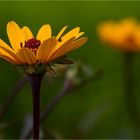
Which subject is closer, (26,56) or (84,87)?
(26,56)

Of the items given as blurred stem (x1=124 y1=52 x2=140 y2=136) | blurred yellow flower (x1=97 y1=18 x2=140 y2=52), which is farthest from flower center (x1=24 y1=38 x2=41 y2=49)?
blurred yellow flower (x1=97 y1=18 x2=140 y2=52)

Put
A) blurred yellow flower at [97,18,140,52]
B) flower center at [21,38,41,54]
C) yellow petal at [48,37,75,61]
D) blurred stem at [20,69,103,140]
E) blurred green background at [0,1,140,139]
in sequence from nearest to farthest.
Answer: yellow petal at [48,37,75,61] → flower center at [21,38,41,54] → blurred stem at [20,69,103,140] → blurred green background at [0,1,140,139] → blurred yellow flower at [97,18,140,52]

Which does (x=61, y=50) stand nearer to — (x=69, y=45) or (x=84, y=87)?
(x=69, y=45)

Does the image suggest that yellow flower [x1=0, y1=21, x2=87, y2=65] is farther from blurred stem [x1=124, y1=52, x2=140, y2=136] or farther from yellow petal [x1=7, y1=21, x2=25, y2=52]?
blurred stem [x1=124, y1=52, x2=140, y2=136]

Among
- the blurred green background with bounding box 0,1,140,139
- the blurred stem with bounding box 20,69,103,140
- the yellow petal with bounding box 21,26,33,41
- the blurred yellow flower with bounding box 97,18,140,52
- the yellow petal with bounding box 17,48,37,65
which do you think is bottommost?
the blurred green background with bounding box 0,1,140,139

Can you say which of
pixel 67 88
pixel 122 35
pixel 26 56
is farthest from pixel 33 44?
pixel 122 35

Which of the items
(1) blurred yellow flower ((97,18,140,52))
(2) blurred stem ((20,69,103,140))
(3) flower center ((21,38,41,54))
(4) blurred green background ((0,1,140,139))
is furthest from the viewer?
(1) blurred yellow flower ((97,18,140,52))
